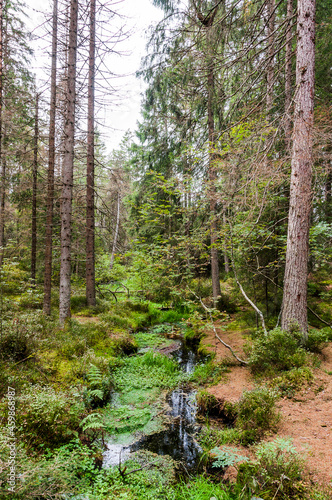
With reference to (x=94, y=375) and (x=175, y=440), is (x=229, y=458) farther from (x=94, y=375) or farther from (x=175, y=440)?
(x=94, y=375)

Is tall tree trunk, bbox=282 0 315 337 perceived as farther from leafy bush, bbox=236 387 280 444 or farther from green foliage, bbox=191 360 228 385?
leafy bush, bbox=236 387 280 444

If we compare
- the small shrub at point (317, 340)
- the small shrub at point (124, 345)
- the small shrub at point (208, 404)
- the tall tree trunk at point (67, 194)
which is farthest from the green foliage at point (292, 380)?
the tall tree trunk at point (67, 194)

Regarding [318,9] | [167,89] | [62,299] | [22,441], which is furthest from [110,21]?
[22,441]

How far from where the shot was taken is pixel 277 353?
5.11 meters

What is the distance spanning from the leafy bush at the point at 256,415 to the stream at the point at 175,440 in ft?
2.76

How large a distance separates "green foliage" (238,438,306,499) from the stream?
1.24 metres

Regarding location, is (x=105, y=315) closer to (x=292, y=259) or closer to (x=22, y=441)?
(x=22, y=441)

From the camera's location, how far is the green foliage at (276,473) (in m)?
2.39

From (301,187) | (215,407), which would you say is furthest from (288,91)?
(215,407)

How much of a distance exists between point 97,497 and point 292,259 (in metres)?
5.14

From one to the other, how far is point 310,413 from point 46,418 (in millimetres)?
3875

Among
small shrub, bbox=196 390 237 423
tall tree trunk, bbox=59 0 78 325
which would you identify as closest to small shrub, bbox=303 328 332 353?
small shrub, bbox=196 390 237 423

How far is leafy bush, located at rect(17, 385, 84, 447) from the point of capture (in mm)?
3266

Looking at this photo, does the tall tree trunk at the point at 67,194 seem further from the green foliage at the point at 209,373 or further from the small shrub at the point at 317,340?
the small shrub at the point at 317,340
